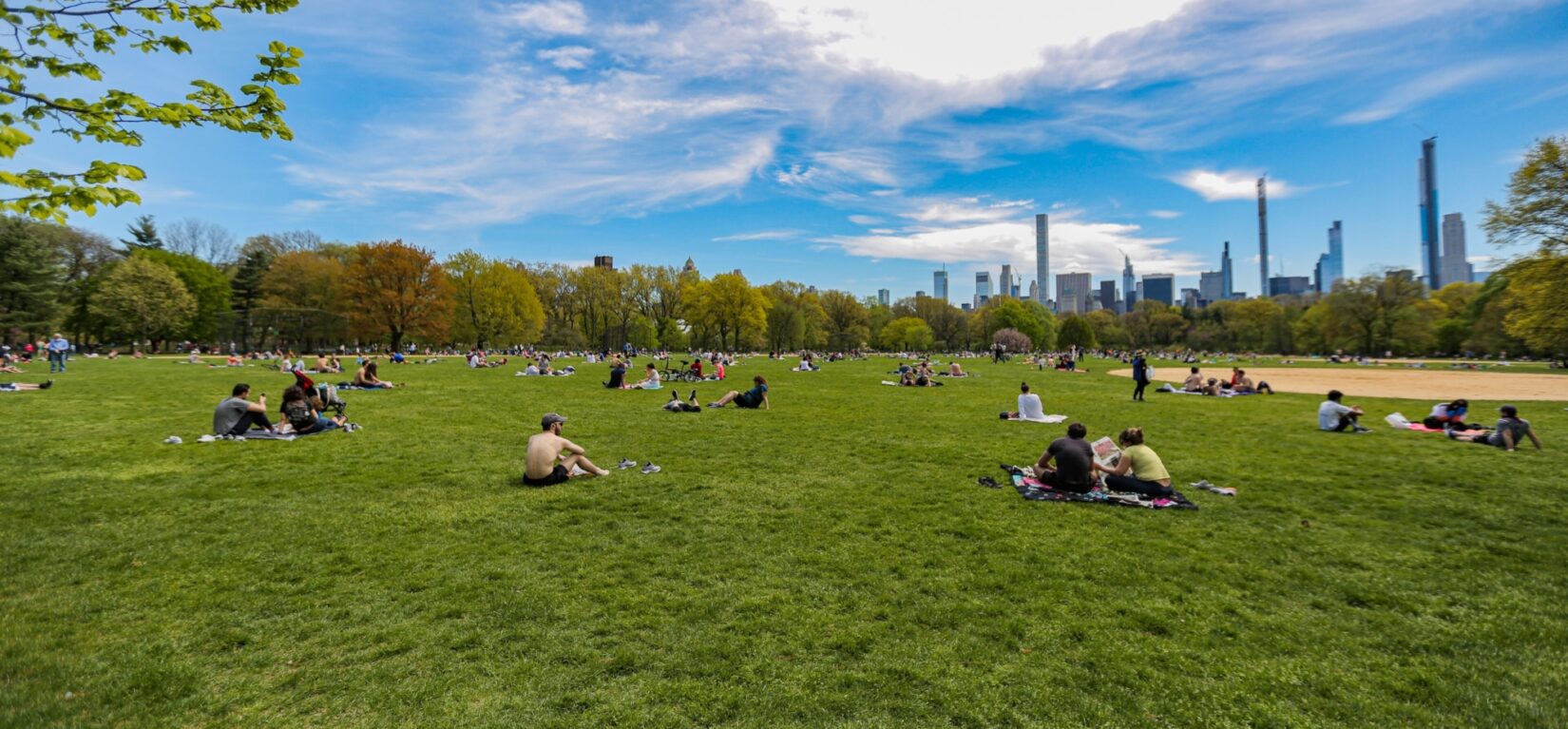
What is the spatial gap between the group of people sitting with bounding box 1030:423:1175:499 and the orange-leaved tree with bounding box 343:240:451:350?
66513 millimetres

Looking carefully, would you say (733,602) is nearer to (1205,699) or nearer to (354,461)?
(1205,699)

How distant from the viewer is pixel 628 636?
15.5ft

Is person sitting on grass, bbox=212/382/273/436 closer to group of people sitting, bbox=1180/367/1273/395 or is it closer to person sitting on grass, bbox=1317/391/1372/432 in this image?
person sitting on grass, bbox=1317/391/1372/432

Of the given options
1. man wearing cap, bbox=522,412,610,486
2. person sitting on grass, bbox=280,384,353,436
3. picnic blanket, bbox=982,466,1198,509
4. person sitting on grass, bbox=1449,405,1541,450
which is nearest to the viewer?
picnic blanket, bbox=982,466,1198,509

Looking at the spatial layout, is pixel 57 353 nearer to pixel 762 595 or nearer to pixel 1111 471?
pixel 762 595

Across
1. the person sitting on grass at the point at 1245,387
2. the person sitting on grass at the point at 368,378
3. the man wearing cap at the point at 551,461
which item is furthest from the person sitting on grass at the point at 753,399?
the person sitting on grass at the point at 1245,387

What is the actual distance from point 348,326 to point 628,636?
71901mm

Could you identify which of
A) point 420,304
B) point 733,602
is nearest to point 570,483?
point 733,602

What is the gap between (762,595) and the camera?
5.49 meters

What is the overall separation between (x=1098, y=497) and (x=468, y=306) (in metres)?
77.8

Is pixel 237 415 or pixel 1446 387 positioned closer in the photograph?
pixel 237 415

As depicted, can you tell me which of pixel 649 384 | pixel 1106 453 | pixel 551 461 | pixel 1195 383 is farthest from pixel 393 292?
pixel 1106 453

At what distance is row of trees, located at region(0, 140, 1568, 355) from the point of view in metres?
58.4

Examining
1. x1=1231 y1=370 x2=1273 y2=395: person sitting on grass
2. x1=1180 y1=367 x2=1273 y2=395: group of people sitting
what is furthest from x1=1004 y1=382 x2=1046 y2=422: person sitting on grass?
x1=1231 y1=370 x2=1273 y2=395: person sitting on grass
